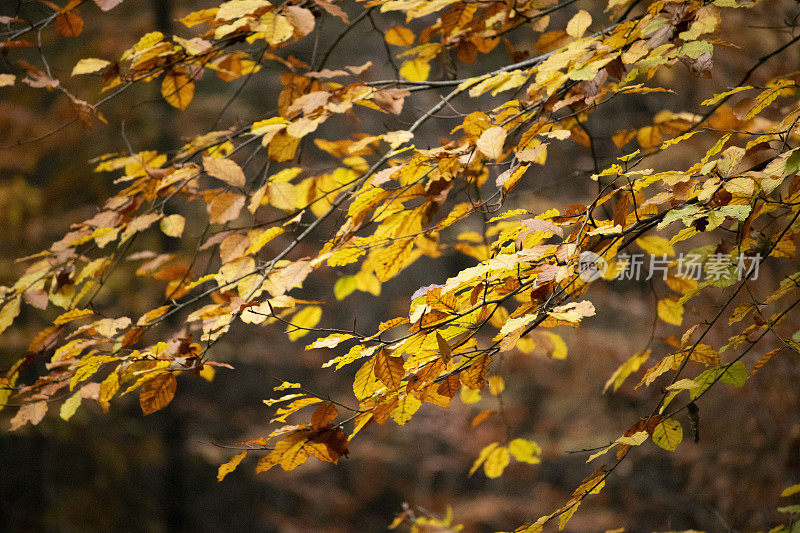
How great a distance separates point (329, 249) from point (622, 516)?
13.5ft

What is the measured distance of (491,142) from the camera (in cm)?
108

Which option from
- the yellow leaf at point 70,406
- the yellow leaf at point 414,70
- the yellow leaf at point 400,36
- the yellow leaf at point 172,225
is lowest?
the yellow leaf at point 70,406

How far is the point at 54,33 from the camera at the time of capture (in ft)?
13.0

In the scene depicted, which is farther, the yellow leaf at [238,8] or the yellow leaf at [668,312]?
the yellow leaf at [668,312]

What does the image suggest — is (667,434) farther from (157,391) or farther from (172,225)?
(172,225)

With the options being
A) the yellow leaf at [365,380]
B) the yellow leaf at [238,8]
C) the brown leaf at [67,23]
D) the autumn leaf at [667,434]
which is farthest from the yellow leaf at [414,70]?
the autumn leaf at [667,434]

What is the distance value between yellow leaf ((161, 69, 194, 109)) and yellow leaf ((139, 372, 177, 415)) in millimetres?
679

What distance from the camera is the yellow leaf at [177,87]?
1.44 m

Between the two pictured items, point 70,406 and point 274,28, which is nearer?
point 274,28

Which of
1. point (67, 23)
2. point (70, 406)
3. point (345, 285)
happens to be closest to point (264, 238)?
point (345, 285)

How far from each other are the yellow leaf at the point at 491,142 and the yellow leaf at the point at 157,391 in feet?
2.50

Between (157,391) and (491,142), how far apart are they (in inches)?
32.4

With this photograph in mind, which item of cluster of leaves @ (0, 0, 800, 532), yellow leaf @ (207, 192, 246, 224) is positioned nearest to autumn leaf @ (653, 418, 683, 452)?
cluster of leaves @ (0, 0, 800, 532)

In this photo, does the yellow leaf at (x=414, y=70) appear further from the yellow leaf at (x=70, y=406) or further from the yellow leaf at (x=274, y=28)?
the yellow leaf at (x=70, y=406)
